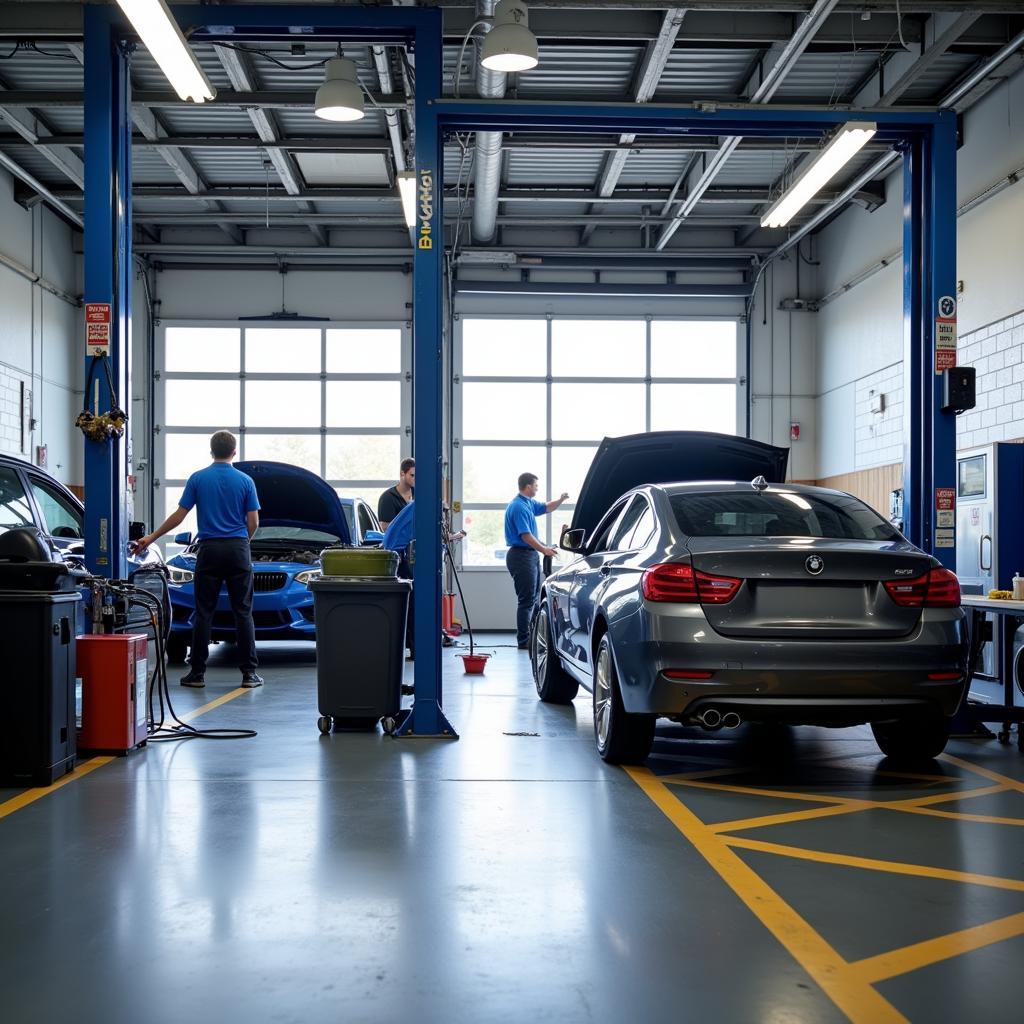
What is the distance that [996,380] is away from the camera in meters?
11.3

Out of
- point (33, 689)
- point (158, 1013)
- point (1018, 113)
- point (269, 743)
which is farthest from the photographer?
point (1018, 113)

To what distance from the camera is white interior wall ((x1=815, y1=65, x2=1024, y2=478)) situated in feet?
36.2

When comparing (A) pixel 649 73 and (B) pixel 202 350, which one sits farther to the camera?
(B) pixel 202 350

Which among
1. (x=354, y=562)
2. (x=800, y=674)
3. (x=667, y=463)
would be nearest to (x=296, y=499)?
(x=354, y=562)

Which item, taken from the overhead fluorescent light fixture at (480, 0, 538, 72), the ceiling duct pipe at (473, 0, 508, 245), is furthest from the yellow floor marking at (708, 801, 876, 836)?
the ceiling duct pipe at (473, 0, 508, 245)

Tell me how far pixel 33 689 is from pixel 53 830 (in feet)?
3.25

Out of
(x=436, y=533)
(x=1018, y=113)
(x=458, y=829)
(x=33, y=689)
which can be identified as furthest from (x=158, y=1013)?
(x=1018, y=113)

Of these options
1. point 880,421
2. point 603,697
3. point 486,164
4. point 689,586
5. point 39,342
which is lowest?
point 603,697

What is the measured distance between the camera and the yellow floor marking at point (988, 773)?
5254 mm

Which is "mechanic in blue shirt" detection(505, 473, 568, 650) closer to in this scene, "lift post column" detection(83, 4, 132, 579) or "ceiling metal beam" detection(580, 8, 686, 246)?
"ceiling metal beam" detection(580, 8, 686, 246)

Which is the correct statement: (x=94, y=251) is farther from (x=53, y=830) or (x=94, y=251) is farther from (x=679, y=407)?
(x=679, y=407)

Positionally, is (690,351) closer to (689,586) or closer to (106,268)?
(106,268)

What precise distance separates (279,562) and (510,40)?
5.05 m

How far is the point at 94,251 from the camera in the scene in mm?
6883
